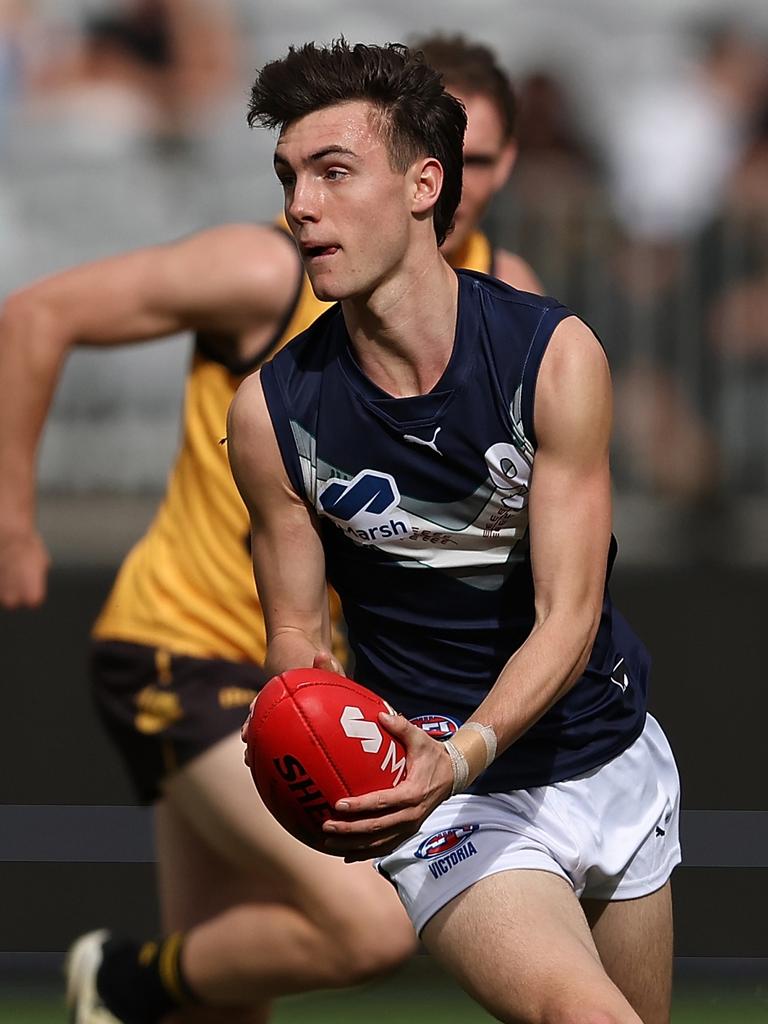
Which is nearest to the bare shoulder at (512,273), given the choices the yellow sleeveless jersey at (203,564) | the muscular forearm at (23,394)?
the yellow sleeveless jersey at (203,564)

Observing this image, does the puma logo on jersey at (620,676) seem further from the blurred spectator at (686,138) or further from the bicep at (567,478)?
the blurred spectator at (686,138)

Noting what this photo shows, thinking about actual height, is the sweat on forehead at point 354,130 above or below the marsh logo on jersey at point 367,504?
above

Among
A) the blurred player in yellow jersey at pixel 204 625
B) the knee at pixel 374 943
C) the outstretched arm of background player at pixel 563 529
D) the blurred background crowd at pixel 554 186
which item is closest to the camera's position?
the outstretched arm of background player at pixel 563 529

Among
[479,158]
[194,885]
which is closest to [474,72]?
[479,158]

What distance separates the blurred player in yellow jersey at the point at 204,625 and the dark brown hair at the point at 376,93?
1184 mm

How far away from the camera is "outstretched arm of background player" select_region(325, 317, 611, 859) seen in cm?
326

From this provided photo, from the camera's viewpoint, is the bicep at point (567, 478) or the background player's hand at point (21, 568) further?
the background player's hand at point (21, 568)

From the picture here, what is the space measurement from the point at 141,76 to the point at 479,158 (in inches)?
162

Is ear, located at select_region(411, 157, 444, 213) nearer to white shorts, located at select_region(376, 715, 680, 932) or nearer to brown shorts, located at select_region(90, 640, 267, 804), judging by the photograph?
white shorts, located at select_region(376, 715, 680, 932)

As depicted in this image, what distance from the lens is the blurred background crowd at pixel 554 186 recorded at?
7.49 metres

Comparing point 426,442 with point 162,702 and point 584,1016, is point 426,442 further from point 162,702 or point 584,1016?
point 162,702

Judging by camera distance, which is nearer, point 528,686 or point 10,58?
point 528,686

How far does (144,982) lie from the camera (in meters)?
4.98

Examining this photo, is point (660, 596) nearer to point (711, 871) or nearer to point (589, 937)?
point (711, 871)
